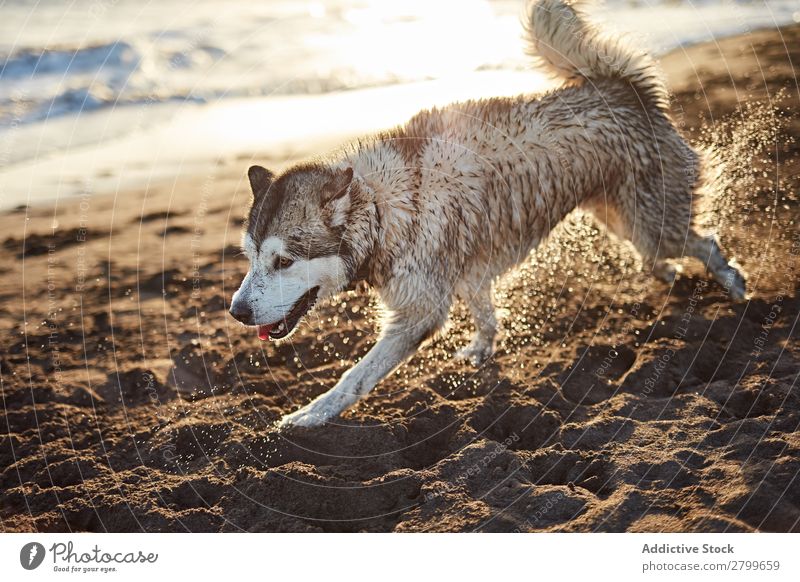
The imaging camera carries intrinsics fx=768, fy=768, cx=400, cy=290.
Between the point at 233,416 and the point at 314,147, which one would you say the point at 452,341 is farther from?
the point at 314,147

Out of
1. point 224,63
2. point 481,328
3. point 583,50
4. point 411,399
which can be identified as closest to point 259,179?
point 411,399

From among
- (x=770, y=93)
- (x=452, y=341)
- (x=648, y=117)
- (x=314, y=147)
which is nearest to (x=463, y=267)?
(x=452, y=341)

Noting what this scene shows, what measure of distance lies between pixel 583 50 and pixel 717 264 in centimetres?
198

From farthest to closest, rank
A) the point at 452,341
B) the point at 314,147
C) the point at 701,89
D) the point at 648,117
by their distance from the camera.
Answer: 1. the point at 701,89
2. the point at 314,147
3. the point at 452,341
4. the point at 648,117

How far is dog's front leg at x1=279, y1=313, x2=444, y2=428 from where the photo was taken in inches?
191

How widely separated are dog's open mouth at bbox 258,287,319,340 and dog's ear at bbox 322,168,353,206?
600 mm

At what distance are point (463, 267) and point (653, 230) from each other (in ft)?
5.21

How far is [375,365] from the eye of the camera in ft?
15.9

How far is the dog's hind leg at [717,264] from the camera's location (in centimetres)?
591

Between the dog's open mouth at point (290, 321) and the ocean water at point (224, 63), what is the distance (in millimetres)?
Result: 2580

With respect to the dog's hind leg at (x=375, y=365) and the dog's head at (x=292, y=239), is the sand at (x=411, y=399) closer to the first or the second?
the dog's hind leg at (x=375, y=365)

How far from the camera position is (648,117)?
5473 mm
